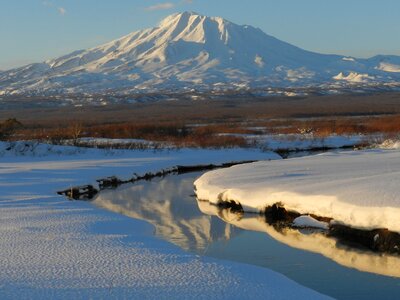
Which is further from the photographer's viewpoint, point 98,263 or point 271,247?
point 271,247

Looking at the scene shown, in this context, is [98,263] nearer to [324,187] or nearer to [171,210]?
[171,210]

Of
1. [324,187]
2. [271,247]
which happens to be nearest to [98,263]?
[271,247]

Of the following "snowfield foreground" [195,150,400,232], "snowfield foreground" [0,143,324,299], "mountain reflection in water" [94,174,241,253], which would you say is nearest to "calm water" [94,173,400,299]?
"mountain reflection in water" [94,174,241,253]

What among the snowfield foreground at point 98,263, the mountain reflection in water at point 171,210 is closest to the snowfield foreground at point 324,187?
the mountain reflection in water at point 171,210

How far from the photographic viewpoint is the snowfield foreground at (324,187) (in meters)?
12.9

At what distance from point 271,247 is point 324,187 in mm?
3773

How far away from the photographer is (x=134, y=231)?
13.1 meters

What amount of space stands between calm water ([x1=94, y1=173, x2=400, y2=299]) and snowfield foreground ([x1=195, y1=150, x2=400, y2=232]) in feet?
1.89

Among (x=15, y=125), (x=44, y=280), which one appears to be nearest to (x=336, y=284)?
(x=44, y=280)

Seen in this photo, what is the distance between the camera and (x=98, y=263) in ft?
32.7

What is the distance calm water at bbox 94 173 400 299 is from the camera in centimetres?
1010

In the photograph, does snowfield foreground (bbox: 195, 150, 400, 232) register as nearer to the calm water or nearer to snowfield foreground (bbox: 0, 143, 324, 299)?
the calm water

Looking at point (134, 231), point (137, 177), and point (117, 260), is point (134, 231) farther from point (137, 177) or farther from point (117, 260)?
point (137, 177)

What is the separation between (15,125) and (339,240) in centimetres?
2597
